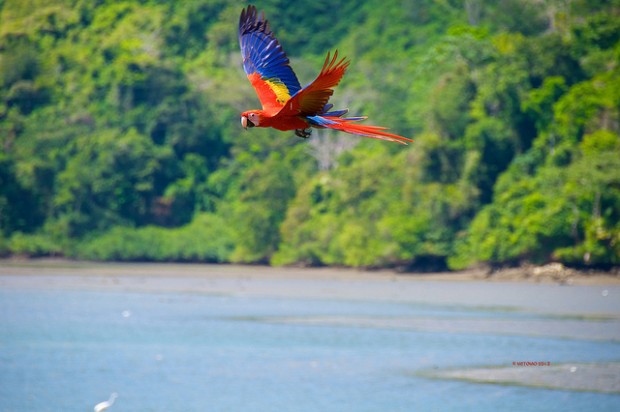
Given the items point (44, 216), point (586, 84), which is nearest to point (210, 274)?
point (44, 216)

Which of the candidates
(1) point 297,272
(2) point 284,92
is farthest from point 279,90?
(1) point 297,272

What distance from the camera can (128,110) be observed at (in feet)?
199

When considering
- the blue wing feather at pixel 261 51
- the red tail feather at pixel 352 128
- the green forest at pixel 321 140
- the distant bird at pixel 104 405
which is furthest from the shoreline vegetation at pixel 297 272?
the red tail feather at pixel 352 128

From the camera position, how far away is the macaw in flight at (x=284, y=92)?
24.3ft

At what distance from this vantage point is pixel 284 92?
8.47 m

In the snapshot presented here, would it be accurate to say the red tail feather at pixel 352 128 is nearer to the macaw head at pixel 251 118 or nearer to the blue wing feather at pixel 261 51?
Answer: the macaw head at pixel 251 118

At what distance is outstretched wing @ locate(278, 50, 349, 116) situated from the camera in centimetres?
730

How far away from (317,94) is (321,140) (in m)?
50.9

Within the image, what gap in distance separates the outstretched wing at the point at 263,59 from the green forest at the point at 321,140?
33.9 metres

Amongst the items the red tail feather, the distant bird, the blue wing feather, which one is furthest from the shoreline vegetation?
the red tail feather

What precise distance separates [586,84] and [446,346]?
19702 mm

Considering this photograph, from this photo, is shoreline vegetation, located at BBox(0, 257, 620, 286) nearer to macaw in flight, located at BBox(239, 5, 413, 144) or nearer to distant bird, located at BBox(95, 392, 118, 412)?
distant bird, located at BBox(95, 392, 118, 412)

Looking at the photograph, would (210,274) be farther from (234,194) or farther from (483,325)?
(483,325)

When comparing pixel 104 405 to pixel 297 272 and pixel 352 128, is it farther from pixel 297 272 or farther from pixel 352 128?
pixel 297 272
